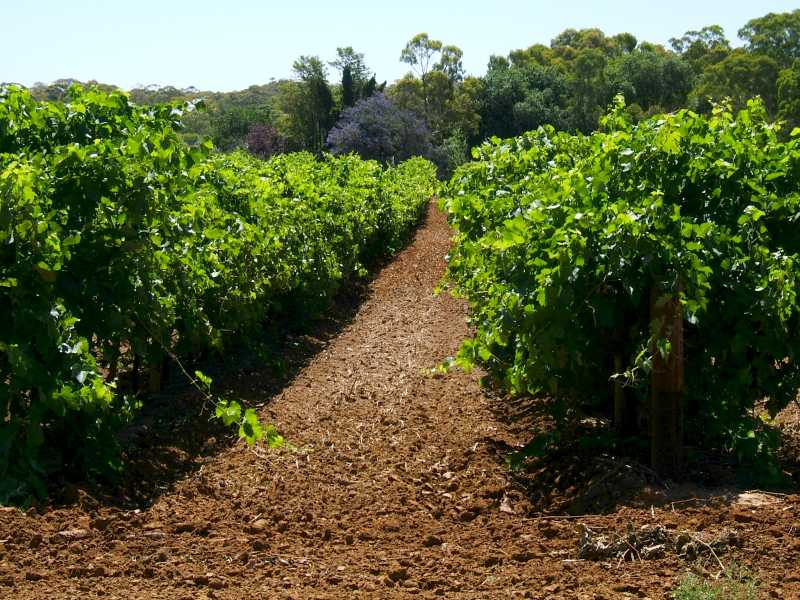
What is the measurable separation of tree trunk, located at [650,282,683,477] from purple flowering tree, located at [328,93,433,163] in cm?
4504

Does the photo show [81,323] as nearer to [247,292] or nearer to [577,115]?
[247,292]

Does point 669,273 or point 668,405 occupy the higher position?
point 669,273

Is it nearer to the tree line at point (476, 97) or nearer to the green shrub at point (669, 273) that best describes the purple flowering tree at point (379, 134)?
the tree line at point (476, 97)

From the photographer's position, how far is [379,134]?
171 feet

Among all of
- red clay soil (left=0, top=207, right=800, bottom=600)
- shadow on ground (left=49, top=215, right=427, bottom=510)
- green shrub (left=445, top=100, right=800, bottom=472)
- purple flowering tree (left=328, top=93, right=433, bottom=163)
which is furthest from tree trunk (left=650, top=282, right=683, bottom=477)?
purple flowering tree (left=328, top=93, right=433, bottom=163)

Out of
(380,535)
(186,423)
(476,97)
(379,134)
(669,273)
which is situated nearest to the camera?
(380,535)

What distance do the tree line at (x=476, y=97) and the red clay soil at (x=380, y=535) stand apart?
150 feet

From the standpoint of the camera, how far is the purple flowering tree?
168ft

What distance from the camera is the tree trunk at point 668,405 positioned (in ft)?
16.5

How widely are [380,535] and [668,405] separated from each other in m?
1.72

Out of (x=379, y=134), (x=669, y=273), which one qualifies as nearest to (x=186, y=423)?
(x=669, y=273)

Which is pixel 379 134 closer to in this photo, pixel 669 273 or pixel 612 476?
pixel 612 476

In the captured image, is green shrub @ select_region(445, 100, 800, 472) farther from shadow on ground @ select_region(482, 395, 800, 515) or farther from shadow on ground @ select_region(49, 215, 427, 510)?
shadow on ground @ select_region(49, 215, 427, 510)

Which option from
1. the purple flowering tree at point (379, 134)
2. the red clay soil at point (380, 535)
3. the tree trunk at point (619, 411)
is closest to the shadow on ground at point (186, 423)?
the red clay soil at point (380, 535)
